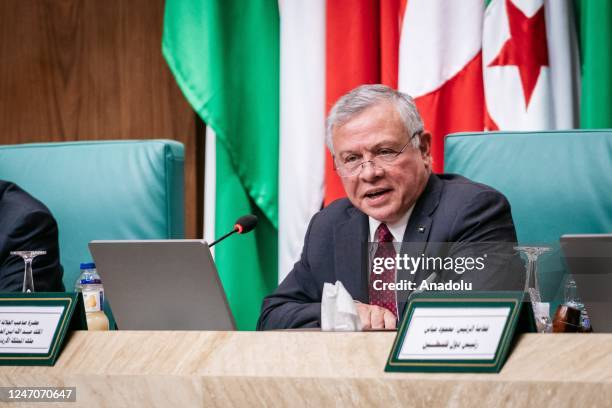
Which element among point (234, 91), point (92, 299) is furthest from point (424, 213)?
point (234, 91)

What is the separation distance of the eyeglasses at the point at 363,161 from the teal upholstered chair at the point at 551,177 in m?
0.21

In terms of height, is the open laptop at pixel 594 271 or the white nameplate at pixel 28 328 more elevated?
the open laptop at pixel 594 271

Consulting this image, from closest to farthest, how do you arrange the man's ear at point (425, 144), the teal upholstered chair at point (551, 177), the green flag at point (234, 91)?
the teal upholstered chair at point (551, 177) < the man's ear at point (425, 144) < the green flag at point (234, 91)

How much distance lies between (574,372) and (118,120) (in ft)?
8.86

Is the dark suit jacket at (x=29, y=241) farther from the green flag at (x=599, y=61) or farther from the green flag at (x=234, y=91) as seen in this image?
the green flag at (x=599, y=61)

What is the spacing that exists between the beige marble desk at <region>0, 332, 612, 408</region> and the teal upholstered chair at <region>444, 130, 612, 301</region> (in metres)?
1.14

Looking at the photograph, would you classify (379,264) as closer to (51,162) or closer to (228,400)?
(228,400)

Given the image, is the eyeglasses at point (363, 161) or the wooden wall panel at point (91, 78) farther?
the wooden wall panel at point (91, 78)

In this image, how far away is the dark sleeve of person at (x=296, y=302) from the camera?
75.1 inches

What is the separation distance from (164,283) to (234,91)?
170cm

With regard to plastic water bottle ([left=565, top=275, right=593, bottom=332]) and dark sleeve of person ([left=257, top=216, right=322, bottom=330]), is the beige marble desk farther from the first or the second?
dark sleeve of person ([left=257, top=216, right=322, bottom=330])

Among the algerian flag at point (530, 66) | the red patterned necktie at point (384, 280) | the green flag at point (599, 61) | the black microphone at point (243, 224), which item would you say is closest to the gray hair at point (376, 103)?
the black microphone at point (243, 224)

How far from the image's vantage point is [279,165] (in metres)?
2.93

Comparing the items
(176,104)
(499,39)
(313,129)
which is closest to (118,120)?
(176,104)
